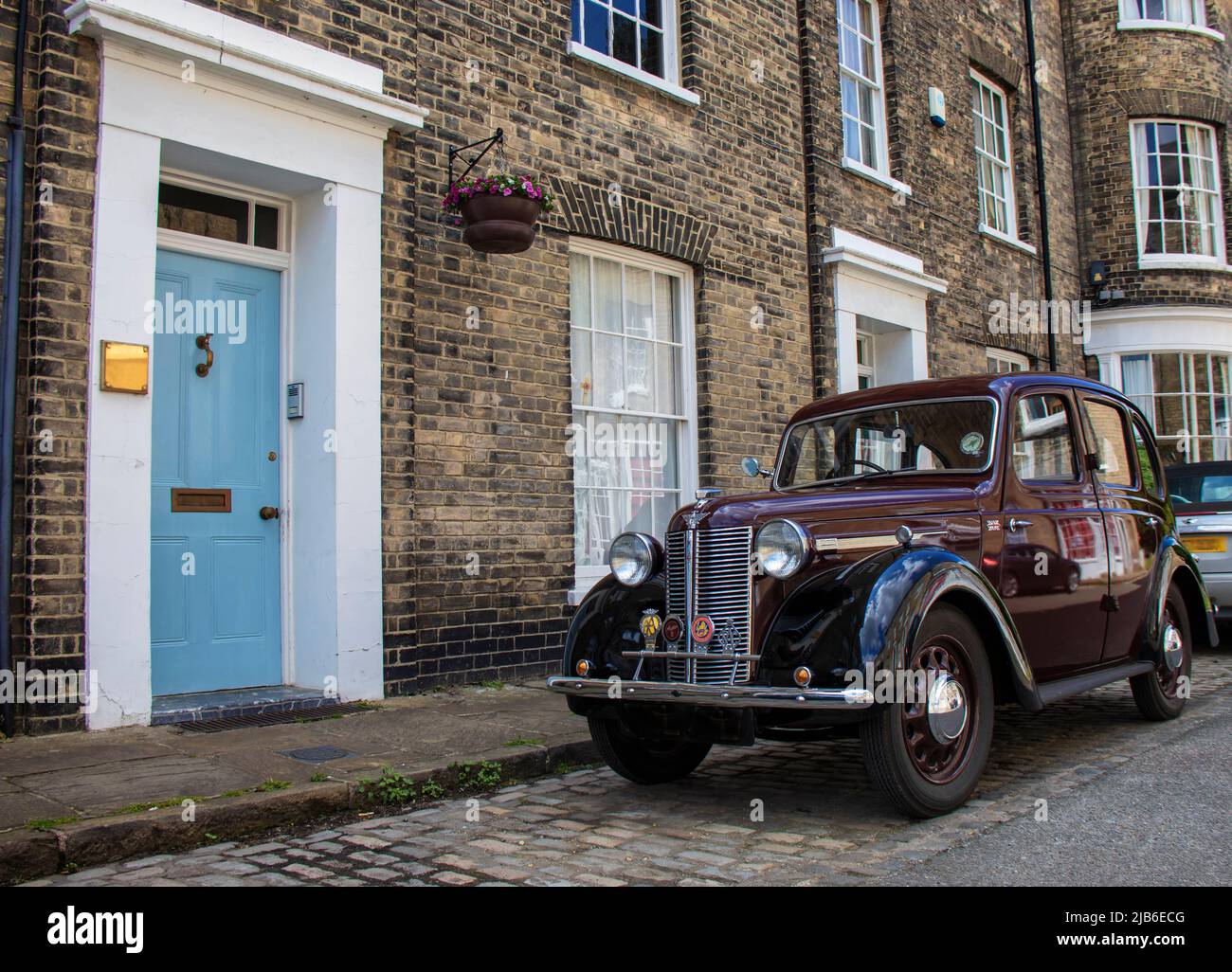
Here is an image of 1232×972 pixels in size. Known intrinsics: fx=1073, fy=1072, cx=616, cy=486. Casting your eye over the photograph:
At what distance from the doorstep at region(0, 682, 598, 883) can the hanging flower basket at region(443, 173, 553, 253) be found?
301 cm

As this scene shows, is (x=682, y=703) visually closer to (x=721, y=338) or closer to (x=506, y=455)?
(x=506, y=455)

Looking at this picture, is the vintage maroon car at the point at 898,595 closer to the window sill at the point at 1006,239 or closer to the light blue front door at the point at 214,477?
the light blue front door at the point at 214,477

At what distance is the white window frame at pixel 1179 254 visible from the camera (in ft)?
53.6

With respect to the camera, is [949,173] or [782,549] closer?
[782,549]

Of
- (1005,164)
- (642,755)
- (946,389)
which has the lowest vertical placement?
(642,755)

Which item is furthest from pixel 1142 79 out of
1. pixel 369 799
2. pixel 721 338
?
pixel 369 799

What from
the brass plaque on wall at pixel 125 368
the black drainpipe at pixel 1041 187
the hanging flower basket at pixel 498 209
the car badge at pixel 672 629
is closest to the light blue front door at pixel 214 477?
the brass plaque on wall at pixel 125 368

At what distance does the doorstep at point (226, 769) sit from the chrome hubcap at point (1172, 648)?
3.36m

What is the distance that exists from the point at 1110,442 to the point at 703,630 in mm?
3104

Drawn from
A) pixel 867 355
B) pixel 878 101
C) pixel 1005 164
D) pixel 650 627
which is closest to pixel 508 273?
pixel 650 627

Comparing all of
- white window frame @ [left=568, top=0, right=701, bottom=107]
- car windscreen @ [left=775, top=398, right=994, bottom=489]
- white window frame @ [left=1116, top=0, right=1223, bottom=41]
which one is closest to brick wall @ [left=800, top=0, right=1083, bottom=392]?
white window frame @ [left=1116, top=0, right=1223, bottom=41]

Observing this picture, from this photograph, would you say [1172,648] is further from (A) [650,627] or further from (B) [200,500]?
(B) [200,500]

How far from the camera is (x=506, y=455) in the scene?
7.58m

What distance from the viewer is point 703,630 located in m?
4.40
